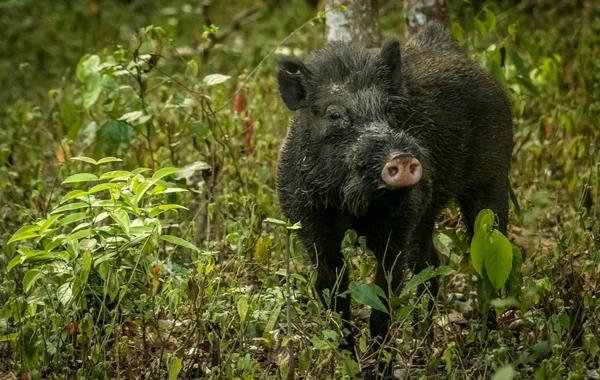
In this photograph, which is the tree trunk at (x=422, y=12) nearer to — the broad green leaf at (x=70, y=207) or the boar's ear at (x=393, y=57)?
the boar's ear at (x=393, y=57)

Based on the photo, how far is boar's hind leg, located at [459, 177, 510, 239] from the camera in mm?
5559

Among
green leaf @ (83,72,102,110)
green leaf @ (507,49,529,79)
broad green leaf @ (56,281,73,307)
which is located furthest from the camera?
green leaf @ (507,49,529,79)

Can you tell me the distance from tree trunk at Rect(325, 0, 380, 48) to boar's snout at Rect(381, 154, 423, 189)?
2.47 meters

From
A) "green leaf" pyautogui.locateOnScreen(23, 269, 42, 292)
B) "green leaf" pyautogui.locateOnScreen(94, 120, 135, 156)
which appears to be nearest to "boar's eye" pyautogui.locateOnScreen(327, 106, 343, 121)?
"green leaf" pyautogui.locateOnScreen(23, 269, 42, 292)

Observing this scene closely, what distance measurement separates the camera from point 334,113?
4699 millimetres

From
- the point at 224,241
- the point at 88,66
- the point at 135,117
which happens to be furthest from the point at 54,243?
the point at 88,66

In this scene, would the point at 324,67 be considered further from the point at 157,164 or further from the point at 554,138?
the point at 554,138

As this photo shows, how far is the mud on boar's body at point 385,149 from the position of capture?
177 inches

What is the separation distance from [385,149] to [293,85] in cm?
78

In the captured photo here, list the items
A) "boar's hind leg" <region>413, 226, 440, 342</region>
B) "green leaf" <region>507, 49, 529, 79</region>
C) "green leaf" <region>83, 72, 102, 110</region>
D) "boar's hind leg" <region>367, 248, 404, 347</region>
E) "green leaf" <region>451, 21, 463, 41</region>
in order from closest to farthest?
"boar's hind leg" <region>367, 248, 404, 347</region>
"boar's hind leg" <region>413, 226, 440, 342</region>
"green leaf" <region>83, 72, 102, 110</region>
"green leaf" <region>451, 21, 463, 41</region>
"green leaf" <region>507, 49, 529, 79</region>

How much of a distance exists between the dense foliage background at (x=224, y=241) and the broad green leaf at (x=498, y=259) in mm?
136

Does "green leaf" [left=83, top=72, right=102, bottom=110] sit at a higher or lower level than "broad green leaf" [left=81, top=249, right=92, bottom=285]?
higher

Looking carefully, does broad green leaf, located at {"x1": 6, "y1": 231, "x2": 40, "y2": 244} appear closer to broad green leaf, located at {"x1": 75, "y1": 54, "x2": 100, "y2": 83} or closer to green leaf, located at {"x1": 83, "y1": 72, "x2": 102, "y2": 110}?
green leaf, located at {"x1": 83, "y1": 72, "x2": 102, "y2": 110}

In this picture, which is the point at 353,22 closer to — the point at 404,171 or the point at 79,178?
the point at 404,171
